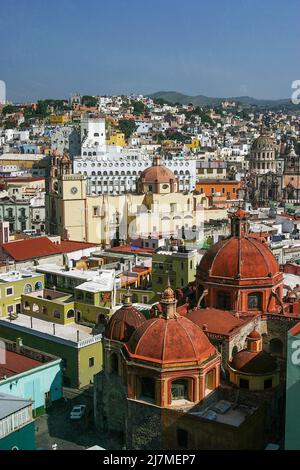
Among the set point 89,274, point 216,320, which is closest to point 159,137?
point 89,274

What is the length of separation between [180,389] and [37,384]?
631cm

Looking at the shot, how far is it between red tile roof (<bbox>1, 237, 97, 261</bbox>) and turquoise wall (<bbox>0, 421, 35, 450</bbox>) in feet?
58.2

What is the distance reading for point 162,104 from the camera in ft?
534

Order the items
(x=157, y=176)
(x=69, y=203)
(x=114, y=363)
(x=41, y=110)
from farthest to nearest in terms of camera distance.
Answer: (x=41, y=110), (x=157, y=176), (x=69, y=203), (x=114, y=363)

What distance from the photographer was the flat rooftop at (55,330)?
929 inches

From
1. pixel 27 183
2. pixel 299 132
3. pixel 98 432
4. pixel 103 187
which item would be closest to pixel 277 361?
pixel 98 432

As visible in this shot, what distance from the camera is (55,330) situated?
25.3 meters

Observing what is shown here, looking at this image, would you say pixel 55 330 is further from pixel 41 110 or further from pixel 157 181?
pixel 41 110

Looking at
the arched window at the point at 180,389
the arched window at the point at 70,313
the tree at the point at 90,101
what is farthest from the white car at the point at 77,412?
the tree at the point at 90,101

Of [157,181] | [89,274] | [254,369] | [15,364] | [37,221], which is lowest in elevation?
[15,364]

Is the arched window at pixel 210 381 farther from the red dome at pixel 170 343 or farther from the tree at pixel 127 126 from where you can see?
the tree at pixel 127 126

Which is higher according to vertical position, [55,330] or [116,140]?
[116,140]

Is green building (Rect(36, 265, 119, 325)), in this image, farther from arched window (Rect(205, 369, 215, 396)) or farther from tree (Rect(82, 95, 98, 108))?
tree (Rect(82, 95, 98, 108))

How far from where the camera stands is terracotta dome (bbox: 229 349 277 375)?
18.4 metres
